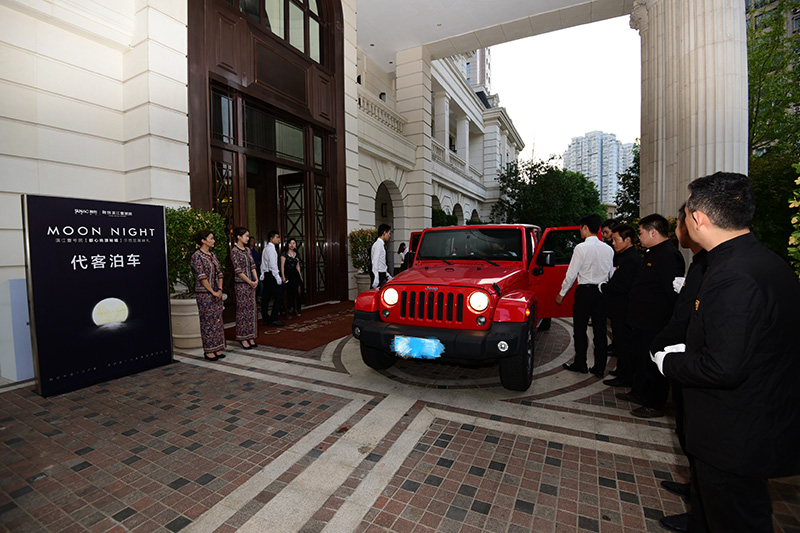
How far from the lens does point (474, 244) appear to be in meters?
5.14

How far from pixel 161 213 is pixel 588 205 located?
4568 cm

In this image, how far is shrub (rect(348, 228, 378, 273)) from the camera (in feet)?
35.6

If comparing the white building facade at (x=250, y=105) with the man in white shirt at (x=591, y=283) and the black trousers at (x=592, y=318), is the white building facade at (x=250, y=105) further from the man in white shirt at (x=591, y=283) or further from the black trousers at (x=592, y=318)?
the black trousers at (x=592, y=318)

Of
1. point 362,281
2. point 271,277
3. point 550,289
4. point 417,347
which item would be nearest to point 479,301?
point 417,347

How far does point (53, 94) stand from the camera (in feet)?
18.7

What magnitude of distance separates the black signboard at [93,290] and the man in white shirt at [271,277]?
7.70ft

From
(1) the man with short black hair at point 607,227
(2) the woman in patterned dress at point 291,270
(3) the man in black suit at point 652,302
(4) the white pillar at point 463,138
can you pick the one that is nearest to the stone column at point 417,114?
(2) the woman in patterned dress at point 291,270

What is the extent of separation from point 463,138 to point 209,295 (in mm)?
23051

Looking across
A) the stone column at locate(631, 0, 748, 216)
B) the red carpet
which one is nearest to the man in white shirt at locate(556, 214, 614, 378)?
the red carpet

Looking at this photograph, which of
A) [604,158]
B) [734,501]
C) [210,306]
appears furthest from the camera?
[604,158]

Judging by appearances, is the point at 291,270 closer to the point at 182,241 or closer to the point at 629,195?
the point at 182,241

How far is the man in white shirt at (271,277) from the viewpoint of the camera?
740 cm

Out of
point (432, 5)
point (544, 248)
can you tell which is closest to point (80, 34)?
point (544, 248)

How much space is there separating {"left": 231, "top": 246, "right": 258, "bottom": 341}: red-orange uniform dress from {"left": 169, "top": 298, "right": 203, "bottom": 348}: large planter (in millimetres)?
669
